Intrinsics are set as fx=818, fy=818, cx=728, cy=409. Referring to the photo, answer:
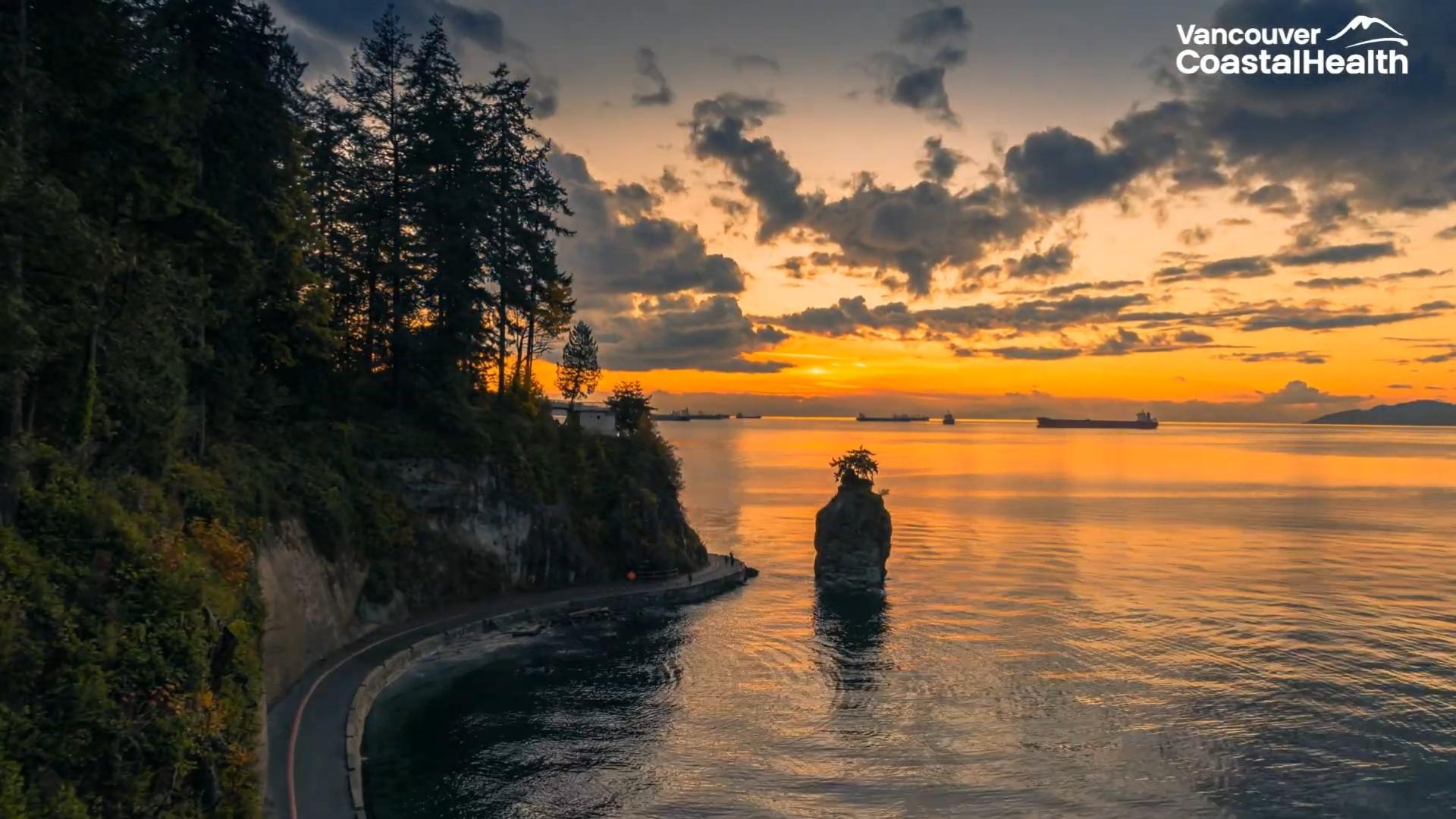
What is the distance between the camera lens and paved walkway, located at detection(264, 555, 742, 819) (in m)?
25.1

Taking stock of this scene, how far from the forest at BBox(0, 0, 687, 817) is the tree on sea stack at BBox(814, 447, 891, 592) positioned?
26.3 m

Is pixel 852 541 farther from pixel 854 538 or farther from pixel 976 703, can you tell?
pixel 976 703

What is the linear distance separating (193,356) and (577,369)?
5265 cm

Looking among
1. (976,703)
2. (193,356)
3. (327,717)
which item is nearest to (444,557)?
(327,717)

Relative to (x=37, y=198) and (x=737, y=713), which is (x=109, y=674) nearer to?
(x=37, y=198)

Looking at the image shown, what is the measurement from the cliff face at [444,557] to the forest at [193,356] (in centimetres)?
127

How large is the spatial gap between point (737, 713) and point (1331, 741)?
86.2 feet

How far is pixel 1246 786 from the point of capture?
1257 inches

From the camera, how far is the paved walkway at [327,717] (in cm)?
2511

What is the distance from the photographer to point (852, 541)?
232ft

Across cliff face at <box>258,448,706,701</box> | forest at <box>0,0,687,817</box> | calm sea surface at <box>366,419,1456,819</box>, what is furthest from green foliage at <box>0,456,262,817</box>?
cliff face at <box>258,448,706,701</box>

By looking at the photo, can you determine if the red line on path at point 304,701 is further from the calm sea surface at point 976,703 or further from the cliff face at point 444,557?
the calm sea surface at point 976,703

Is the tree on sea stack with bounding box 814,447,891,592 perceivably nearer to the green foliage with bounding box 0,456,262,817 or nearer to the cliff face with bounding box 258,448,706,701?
the cliff face with bounding box 258,448,706,701

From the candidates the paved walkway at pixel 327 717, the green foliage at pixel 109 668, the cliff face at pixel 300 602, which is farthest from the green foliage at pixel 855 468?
the green foliage at pixel 109 668
